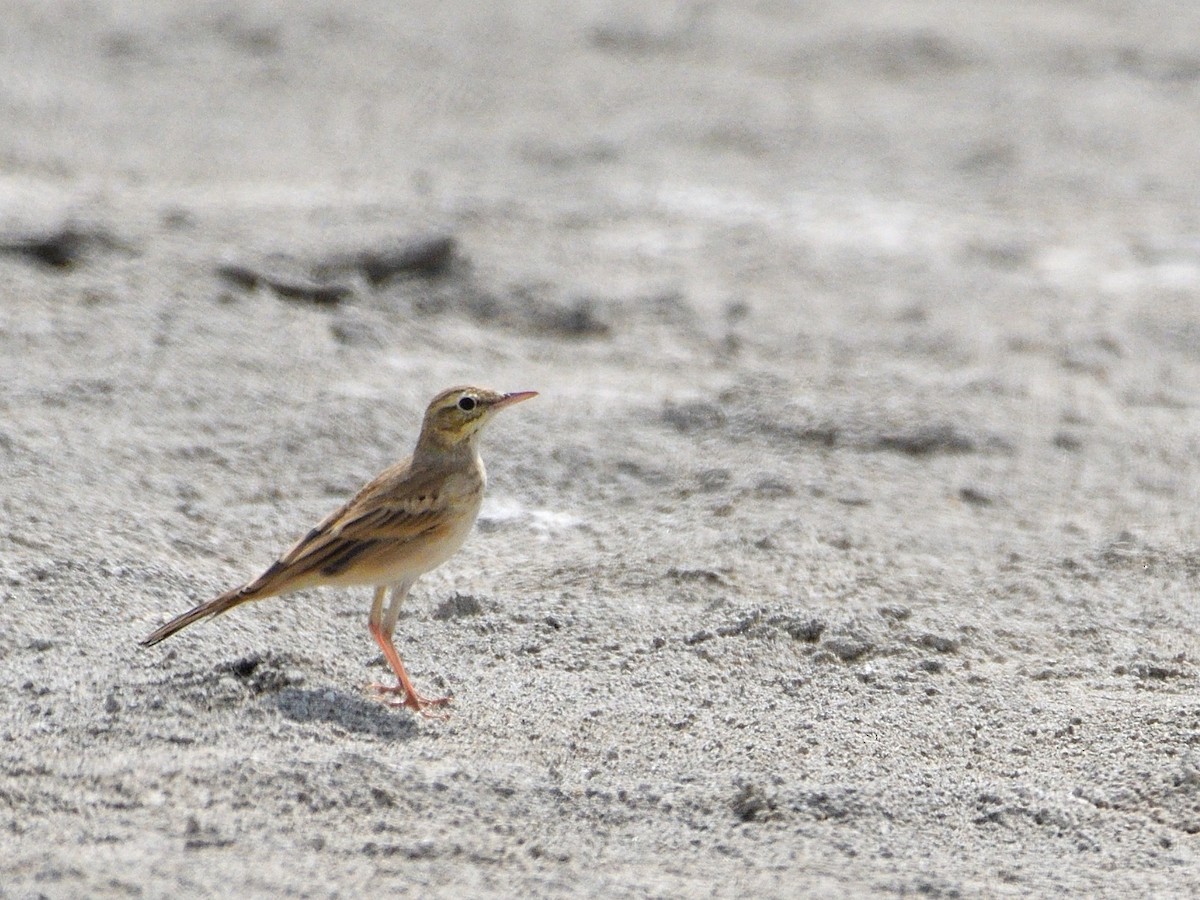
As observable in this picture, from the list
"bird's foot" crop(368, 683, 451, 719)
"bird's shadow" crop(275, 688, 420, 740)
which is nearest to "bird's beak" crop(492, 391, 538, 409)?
"bird's foot" crop(368, 683, 451, 719)

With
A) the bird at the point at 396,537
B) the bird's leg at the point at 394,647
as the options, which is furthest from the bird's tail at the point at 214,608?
the bird's leg at the point at 394,647

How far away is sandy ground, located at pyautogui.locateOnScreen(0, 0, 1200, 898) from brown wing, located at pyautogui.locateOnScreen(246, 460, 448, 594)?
277 millimetres

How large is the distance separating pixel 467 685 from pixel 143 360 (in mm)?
3235

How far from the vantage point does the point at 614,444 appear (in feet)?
26.5

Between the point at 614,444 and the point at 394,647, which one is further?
the point at 614,444

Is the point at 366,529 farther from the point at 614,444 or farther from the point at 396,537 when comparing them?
the point at 614,444

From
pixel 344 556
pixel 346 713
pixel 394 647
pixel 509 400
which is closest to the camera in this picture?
pixel 346 713

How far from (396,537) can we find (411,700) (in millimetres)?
548

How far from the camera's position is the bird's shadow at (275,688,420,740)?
5.34m

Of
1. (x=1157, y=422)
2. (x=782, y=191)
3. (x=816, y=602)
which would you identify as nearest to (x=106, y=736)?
(x=816, y=602)

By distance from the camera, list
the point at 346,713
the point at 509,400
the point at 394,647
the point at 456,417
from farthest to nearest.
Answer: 1. the point at 509,400
2. the point at 456,417
3. the point at 394,647
4. the point at 346,713

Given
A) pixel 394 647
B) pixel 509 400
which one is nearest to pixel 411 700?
pixel 394 647

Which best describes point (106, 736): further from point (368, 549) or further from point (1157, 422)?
point (1157, 422)

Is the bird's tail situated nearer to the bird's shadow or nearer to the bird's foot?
the bird's shadow
